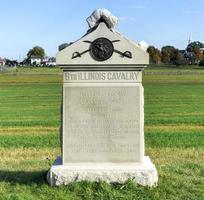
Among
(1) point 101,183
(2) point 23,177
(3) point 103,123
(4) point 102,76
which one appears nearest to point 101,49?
(4) point 102,76

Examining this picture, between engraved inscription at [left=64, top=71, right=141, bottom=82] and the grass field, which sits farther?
engraved inscription at [left=64, top=71, right=141, bottom=82]

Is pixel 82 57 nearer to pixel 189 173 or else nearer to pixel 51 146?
pixel 189 173

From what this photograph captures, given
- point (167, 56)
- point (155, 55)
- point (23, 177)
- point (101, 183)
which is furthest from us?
point (167, 56)

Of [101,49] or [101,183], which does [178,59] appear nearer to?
[101,49]

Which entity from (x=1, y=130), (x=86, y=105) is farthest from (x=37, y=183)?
(x=1, y=130)

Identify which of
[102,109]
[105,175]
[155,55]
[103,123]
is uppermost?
[155,55]

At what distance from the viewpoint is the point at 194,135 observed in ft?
47.1

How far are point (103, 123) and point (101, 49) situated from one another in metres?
1.07

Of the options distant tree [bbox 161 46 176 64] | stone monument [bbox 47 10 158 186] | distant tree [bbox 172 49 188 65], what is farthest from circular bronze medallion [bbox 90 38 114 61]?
distant tree [bbox 161 46 176 64]

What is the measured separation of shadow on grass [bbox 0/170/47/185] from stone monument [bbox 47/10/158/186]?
0.35 m

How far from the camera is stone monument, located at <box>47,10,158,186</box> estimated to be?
7.24 meters

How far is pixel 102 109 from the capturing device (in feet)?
24.2

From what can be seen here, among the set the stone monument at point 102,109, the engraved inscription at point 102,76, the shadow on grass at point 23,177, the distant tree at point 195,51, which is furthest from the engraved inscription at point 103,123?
the distant tree at point 195,51

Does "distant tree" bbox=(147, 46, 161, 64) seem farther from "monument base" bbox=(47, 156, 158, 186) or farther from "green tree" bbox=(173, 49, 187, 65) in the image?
"monument base" bbox=(47, 156, 158, 186)
